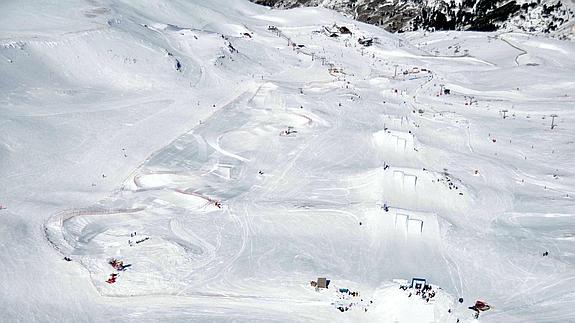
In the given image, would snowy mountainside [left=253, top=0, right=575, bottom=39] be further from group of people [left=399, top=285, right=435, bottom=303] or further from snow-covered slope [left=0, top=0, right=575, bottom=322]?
group of people [left=399, top=285, right=435, bottom=303]

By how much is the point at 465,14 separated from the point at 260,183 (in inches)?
4735

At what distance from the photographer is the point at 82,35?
237 ft

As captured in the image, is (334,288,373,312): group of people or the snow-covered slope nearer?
(334,288,373,312): group of people

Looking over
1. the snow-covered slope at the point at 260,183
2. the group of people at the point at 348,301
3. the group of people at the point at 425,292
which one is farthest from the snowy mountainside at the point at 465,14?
the group of people at the point at 348,301

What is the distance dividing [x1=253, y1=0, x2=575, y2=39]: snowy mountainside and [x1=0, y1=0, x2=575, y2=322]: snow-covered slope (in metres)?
47.3

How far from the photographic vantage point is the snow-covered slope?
3206 centimetres

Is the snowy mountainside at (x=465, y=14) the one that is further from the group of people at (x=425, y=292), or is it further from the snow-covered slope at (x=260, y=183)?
the group of people at (x=425, y=292)

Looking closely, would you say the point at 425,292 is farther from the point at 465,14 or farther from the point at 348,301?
the point at 465,14

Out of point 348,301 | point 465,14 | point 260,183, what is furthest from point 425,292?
point 465,14

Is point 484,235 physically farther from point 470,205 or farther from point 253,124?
point 253,124

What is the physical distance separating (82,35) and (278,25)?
5917 centimetres

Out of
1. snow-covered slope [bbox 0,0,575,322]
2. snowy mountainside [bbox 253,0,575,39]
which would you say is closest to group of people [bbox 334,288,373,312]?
snow-covered slope [bbox 0,0,575,322]

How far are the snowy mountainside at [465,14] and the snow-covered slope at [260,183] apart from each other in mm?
47331

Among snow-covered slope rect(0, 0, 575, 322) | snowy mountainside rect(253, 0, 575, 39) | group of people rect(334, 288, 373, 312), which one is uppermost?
snowy mountainside rect(253, 0, 575, 39)
